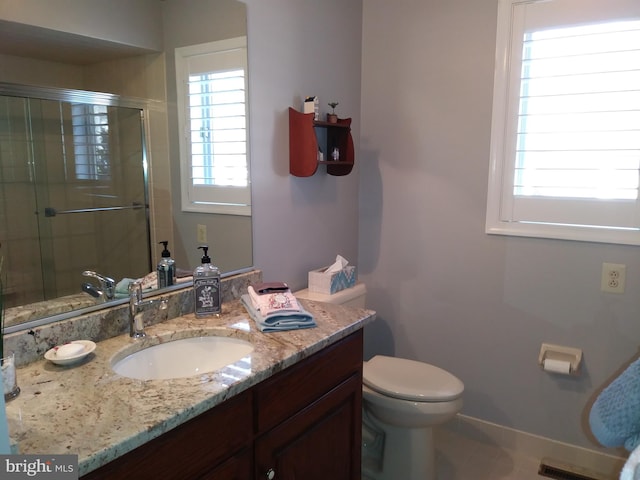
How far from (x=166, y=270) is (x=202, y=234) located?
0.69 ft

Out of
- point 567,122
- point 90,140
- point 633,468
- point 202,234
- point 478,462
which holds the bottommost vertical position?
point 478,462

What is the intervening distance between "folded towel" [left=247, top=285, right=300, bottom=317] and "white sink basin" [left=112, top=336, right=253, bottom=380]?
14cm

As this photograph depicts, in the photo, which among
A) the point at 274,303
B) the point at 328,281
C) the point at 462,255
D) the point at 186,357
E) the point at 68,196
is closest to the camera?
the point at 68,196

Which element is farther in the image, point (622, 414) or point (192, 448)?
point (192, 448)

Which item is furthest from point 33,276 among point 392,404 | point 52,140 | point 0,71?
point 392,404

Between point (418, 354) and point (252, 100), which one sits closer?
point (252, 100)

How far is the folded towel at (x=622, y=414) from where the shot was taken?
2.93 feet

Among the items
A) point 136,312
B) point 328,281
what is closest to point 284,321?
point 136,312

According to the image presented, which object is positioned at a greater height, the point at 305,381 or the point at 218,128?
the point at 218,128

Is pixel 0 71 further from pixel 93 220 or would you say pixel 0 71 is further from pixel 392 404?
pixel 392 404

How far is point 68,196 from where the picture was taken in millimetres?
1386

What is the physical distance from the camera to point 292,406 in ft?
4.57

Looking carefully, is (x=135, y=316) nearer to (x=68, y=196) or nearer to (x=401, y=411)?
(x=68, y=196)

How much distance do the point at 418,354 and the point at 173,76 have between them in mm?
1855
